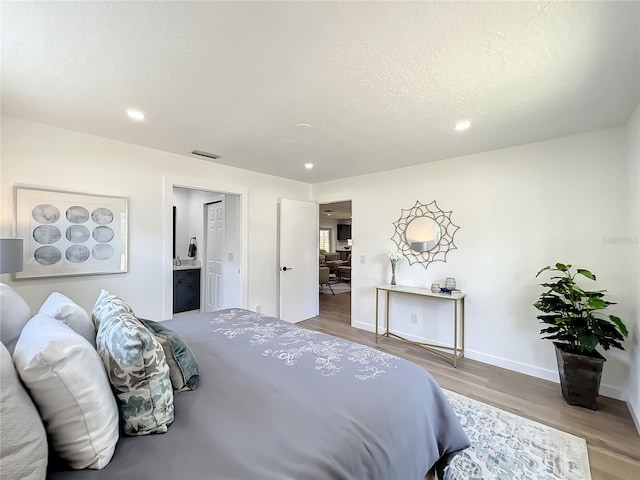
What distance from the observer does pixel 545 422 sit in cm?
206

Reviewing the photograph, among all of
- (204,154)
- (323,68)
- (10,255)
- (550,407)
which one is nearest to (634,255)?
(550,407)

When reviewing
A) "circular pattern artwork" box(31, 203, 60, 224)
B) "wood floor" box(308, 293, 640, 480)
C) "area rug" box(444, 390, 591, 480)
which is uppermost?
"circular pattern artwork" box(31, 203, 60, 224)

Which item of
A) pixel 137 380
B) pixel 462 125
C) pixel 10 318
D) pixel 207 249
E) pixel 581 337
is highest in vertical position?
pixel 462 125

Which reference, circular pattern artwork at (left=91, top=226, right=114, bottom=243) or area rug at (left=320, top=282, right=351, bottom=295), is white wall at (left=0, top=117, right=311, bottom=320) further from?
area rug at (left=320, top=282, right=351, bottom=295)

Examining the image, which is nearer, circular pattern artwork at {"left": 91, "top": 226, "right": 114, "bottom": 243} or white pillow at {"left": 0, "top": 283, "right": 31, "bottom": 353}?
Answer: white pillow at {"left": 0, "top": 283, "right": 31, "bottom": 353}

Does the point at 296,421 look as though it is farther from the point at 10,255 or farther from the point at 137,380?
the point at 10,255

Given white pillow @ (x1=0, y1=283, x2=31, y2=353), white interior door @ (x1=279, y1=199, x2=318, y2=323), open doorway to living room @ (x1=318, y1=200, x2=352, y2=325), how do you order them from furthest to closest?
open doorway to living room @ (x1=318, y1=200, x2=352, y2=325) → white interior door @ (x1=279, y1=199, x2=318, y2=323) → white pillow @ (x1=0, y1=283, x2=31, y2=353)

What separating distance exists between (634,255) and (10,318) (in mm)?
4073

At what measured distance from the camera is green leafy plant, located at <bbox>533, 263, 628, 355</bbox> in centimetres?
212

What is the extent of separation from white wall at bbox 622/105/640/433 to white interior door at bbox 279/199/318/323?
12.1ft

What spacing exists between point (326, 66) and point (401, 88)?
551 millimetres

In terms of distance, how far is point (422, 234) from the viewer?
3611mm

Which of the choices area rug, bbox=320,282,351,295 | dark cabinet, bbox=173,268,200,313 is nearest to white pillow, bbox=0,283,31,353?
dark cabinet, bbox=173,268,200,313

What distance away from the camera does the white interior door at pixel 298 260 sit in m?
4.35
